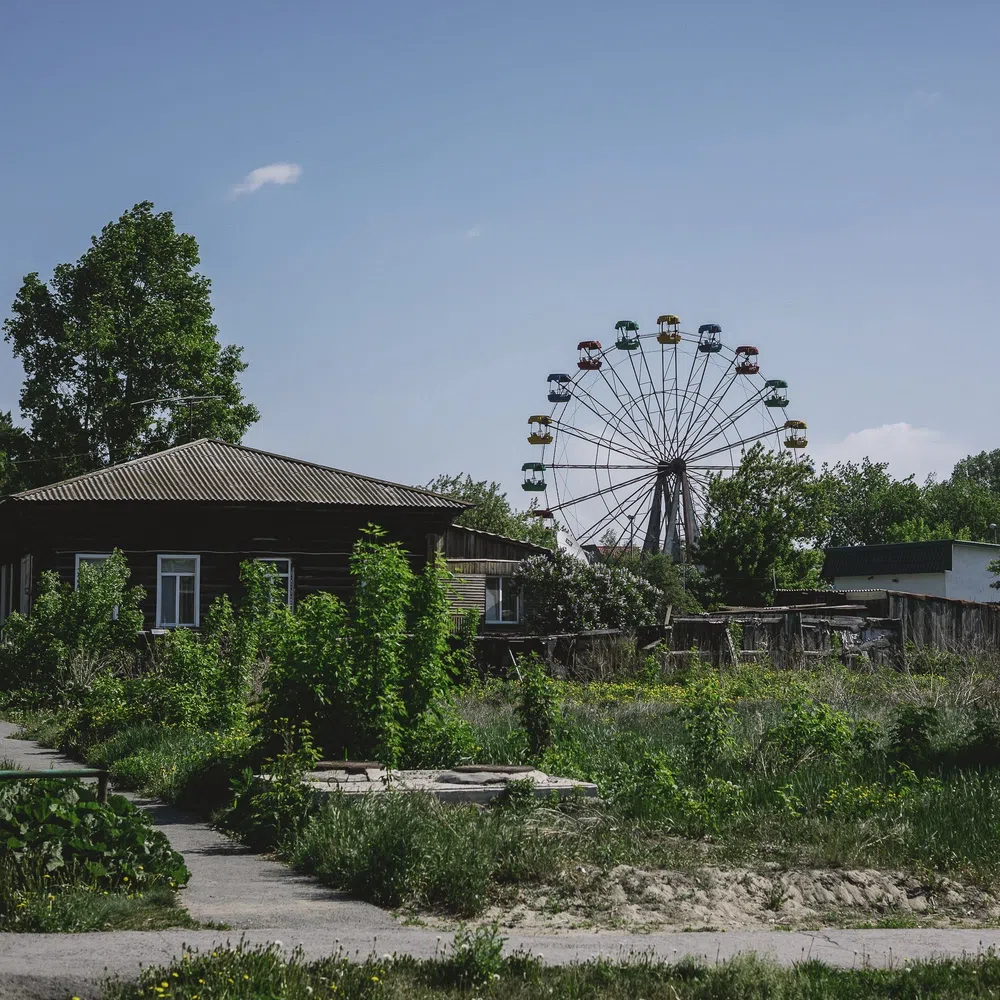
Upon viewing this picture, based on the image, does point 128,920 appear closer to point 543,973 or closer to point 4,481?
point 543,973

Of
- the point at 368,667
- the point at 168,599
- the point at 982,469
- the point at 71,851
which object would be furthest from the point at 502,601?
the point at 982,469

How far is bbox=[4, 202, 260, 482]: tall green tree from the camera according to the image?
141 feet

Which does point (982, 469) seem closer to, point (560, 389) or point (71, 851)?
point (560, 389)

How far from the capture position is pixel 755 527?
50.9 metres

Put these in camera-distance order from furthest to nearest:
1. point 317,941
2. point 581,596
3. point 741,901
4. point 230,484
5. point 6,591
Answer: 1. point 6,591
2. point 581,596
3. point 230,484
4. point 741,901
5. point 317,941

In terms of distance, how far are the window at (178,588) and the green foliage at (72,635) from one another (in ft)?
19.0

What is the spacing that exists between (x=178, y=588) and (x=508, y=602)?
12.7m

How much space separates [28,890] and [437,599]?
619 centimetres

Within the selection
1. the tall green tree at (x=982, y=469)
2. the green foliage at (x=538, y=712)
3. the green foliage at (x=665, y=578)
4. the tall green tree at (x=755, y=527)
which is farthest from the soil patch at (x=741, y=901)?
the tall green tree at (x=982, y=469)

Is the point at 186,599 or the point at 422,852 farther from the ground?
the point at 186,599

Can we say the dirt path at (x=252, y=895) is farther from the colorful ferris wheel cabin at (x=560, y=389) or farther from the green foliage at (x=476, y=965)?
the colorful ferris wheel cabin at (x=560, y=389)

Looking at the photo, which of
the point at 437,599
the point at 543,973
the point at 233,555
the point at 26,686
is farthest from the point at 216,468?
the point at 543,973

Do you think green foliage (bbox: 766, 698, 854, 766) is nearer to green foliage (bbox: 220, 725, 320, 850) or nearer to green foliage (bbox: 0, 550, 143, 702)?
green foliage (bbox: 220, 725, 320, 850)

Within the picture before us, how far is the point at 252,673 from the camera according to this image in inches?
773
